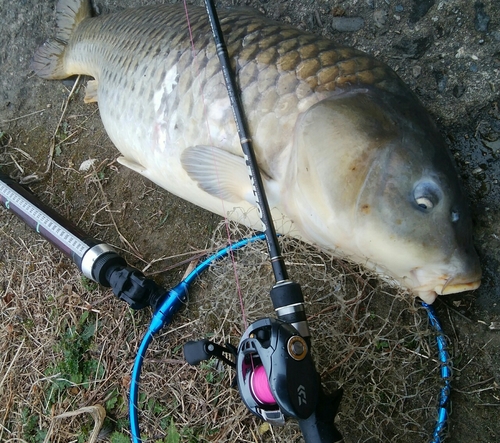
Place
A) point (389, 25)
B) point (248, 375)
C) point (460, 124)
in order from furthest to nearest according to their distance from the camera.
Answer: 1. point (389, 25)
2. point (460, 124)
3. point (248, 375)

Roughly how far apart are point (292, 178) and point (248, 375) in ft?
2.04

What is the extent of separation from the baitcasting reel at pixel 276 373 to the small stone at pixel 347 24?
1394mm

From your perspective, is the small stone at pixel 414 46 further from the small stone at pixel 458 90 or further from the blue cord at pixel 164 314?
the blue cord at pixel 164 314

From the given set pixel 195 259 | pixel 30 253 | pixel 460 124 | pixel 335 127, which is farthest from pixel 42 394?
pixel 460 124

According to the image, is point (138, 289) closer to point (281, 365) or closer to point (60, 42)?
point (281, 365)

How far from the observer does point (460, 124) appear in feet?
5.65

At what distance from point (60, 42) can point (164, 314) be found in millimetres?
1824

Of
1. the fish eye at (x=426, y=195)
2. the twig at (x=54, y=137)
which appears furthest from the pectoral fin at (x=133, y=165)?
the fish eye at (x=426, y=195)

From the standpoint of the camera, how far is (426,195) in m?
1.29

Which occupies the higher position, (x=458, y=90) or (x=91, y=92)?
(x=458, y=90)

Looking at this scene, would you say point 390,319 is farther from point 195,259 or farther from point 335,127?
point 195,259

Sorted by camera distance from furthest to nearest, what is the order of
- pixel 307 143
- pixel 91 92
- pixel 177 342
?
pixel 91 92 → pixel 177 342 → pixel 307 143

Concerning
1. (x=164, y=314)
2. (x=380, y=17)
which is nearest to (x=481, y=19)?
(x=380, y=17)

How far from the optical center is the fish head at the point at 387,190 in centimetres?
129
